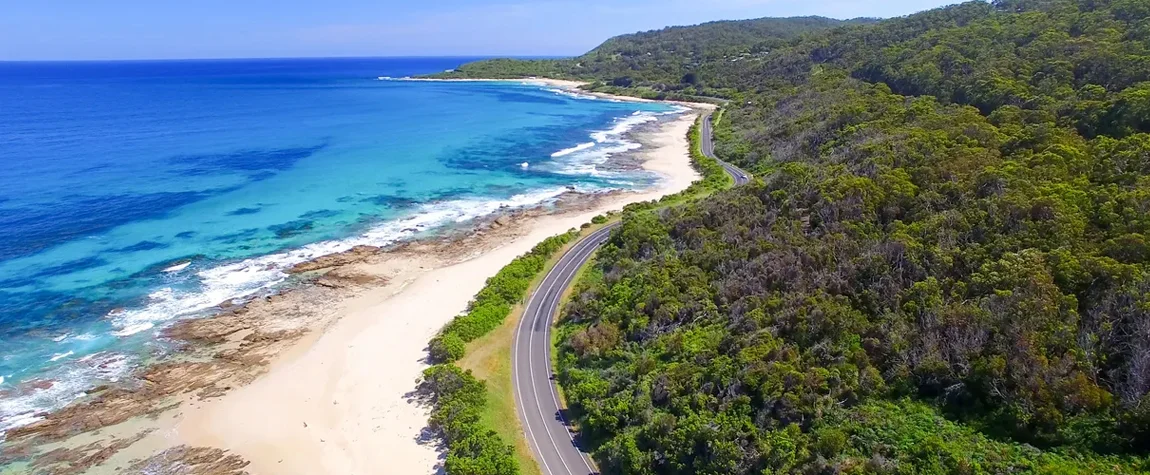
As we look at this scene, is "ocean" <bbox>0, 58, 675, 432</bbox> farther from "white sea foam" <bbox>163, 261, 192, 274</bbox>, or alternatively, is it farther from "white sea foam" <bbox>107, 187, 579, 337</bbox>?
"white sea foam" <bbox>163, 261, 192, 274</bbox>

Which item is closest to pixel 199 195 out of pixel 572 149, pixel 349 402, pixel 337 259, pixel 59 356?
pixel 337 259

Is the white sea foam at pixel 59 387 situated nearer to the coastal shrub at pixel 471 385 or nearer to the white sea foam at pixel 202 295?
the white sea foam at pixel 202 295

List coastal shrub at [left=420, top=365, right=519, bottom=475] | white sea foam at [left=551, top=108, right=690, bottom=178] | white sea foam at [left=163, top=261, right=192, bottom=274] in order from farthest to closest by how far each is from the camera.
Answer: white sea foam at [left=551, top=108, right=690, bottom=178] < white sea foam at [left=163, top=261, right=192, bottom=274] < coastal shrub at [left=420, top=365, right=519, bottom=475]

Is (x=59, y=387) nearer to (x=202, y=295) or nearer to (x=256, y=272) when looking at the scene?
(x=202, y=295)

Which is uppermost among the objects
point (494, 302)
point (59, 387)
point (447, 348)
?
point (494, 302)

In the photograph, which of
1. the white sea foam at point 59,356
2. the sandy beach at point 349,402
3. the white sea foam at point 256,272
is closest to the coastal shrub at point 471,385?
the sandy beach at point 349,402

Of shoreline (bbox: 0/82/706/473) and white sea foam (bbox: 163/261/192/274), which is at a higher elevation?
white sea foam (bbox: 163/261/192/274)

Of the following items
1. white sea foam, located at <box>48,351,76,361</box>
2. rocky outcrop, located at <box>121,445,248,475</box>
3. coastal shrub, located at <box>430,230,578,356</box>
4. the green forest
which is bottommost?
rocky outcrop, located at <box>121,445,248,475</box>

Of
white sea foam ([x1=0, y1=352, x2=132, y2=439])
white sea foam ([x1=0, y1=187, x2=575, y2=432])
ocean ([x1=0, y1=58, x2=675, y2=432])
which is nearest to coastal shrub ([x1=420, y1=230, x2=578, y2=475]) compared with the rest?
white sea foam ([x1=0, y1=187, x2=575, y2=432])
